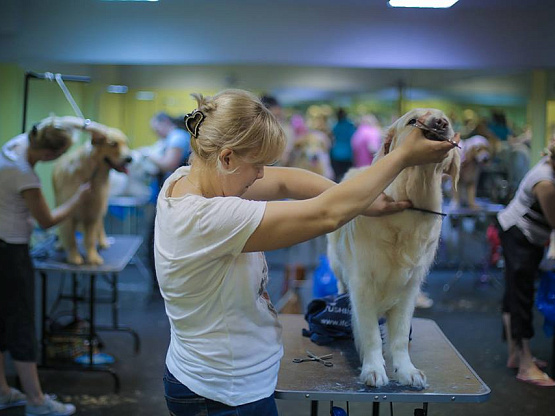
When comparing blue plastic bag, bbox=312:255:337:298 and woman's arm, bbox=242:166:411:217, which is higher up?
woman's arm, bbox=242:166:411:217

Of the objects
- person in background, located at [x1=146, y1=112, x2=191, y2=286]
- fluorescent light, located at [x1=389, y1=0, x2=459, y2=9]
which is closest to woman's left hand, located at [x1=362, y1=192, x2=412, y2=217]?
fluorescent light, located at [x1=389, y1=0, x2=459, y2=9]

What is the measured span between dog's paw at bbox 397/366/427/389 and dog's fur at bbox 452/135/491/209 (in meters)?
3.62

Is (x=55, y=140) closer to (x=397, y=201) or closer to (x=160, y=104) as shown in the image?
(x=397, y=201)

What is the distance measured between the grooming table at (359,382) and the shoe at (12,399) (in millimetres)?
1764

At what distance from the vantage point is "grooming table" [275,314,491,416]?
187 cm

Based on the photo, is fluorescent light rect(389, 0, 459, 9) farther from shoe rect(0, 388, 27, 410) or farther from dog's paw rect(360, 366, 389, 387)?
shoe rect(0, 388, 27, 410)

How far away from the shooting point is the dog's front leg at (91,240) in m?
3.90

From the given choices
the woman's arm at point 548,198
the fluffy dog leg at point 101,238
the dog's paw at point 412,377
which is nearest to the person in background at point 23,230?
the fluffy dog leg at point 101,238

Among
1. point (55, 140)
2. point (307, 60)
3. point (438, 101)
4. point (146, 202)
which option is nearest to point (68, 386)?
point (55, 140)

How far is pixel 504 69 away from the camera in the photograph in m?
4.71

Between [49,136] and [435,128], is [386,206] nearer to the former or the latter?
[435,128]

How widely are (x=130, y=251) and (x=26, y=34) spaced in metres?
1.42

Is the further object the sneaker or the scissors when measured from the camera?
the sneaker

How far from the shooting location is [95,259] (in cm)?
387
